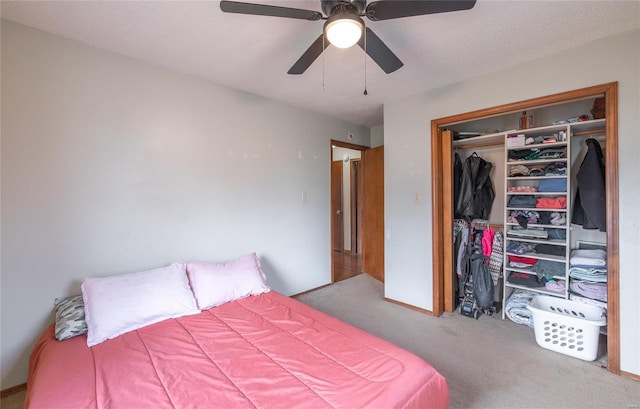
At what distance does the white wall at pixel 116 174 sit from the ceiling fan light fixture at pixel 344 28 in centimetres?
174

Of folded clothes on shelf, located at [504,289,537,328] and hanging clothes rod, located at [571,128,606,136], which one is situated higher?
hanging clothes rod, located at [571,128,606,136]

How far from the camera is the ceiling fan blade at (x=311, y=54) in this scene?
1554 mm

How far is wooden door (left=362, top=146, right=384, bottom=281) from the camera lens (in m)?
4.04

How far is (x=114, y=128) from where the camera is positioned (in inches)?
83.9

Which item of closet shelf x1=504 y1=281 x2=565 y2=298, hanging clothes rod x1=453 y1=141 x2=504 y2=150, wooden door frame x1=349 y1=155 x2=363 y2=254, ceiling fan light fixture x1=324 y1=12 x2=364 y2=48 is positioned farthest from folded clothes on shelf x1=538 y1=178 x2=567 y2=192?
wooden door frame x1=349 y1=155 x2=363 y2=254

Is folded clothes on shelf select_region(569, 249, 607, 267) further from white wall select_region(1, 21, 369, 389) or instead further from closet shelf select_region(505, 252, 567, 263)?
white wall select_region(1, 21, 369, 389)

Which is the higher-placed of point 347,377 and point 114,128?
point 114,128

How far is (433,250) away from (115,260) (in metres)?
2.90

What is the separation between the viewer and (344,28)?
51.3 inches

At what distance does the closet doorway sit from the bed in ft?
7.89

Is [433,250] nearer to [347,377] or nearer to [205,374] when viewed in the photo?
[347,377]

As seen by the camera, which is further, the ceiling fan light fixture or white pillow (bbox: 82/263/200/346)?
white pillow (bbox: 82/263/200/346)

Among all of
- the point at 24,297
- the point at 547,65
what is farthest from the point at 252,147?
the point at 547,65

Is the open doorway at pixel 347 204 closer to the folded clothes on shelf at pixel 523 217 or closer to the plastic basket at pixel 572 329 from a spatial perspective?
the folded clothes on shelf at pixel 523 217
